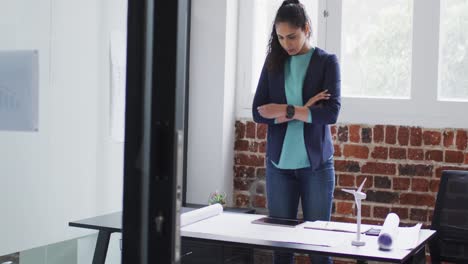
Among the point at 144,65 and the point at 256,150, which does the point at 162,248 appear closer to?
the point at 144,65

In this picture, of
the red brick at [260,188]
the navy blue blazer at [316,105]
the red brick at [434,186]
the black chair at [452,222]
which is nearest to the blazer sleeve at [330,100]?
the navy blue blazer at [316,105]

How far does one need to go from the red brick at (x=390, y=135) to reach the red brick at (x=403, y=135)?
0.09 ft

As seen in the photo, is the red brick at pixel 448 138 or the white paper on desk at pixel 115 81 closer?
the white paper on desk at pixel 115 81

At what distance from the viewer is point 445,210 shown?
3.05 meters

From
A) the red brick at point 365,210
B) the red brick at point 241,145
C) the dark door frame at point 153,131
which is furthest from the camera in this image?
the red brick at point 241,145

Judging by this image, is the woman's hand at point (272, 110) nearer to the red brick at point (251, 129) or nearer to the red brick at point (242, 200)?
the red brick at point (251, 129)

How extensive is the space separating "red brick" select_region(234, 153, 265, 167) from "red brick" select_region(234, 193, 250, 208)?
0.20 metres

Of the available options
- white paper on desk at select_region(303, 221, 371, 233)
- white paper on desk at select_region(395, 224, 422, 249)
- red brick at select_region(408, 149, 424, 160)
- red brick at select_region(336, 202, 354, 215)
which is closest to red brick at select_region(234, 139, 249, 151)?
red brick at select_region(336, 202, 354, 215)

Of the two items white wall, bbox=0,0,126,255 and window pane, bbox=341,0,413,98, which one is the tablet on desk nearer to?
white wall, bbox=0,0,126,255

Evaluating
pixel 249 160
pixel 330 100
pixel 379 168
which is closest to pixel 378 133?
pixel 379 168

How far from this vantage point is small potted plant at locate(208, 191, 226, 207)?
4023mm

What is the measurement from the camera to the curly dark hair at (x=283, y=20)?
2.96m

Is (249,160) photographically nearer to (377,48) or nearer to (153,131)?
(377,48)

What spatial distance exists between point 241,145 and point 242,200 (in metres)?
0.35
